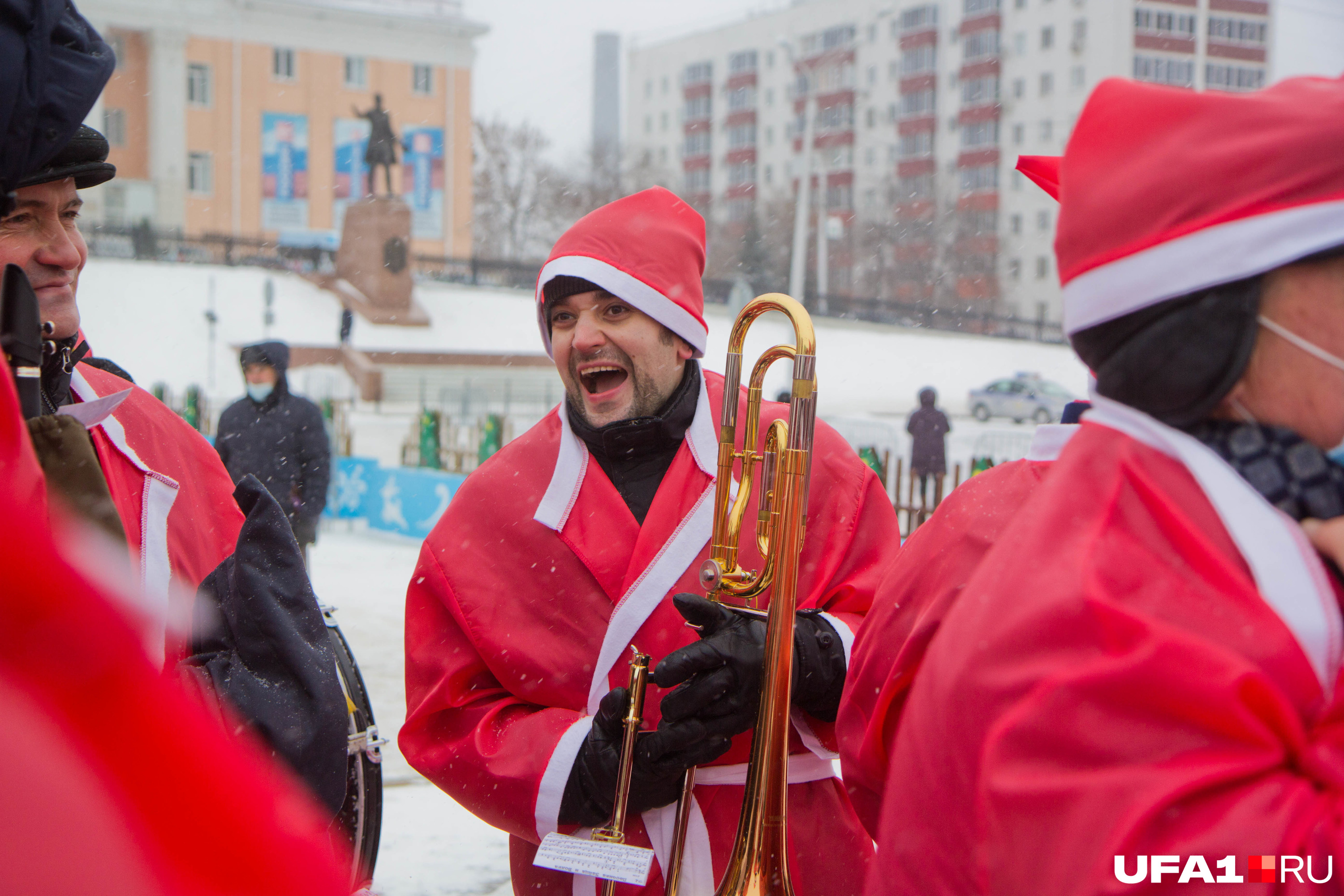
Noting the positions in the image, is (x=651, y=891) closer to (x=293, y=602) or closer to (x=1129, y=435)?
(x=293, y=602)

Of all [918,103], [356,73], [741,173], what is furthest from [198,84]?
[918,103]

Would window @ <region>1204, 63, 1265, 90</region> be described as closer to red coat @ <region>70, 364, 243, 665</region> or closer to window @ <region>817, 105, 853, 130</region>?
window @ <region>817, 105, 853, 130</region>

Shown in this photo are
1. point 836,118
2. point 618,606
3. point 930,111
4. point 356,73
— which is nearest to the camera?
point 618,606

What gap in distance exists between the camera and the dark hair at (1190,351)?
117cm

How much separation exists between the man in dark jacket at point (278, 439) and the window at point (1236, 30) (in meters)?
49.7

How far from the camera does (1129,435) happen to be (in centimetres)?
120

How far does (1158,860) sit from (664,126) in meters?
81.0

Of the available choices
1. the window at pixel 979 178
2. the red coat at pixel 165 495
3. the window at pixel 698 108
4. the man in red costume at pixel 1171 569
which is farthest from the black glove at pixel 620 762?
the window at pixel 698 108

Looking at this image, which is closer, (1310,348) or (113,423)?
(1310,348)

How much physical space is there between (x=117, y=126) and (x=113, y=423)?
182ft

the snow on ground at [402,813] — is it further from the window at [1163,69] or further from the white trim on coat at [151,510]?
the window at [1163,69]

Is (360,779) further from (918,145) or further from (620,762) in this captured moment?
(918,145)

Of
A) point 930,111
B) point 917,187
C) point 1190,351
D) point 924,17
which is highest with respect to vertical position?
point 924,17

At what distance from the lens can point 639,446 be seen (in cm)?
258
